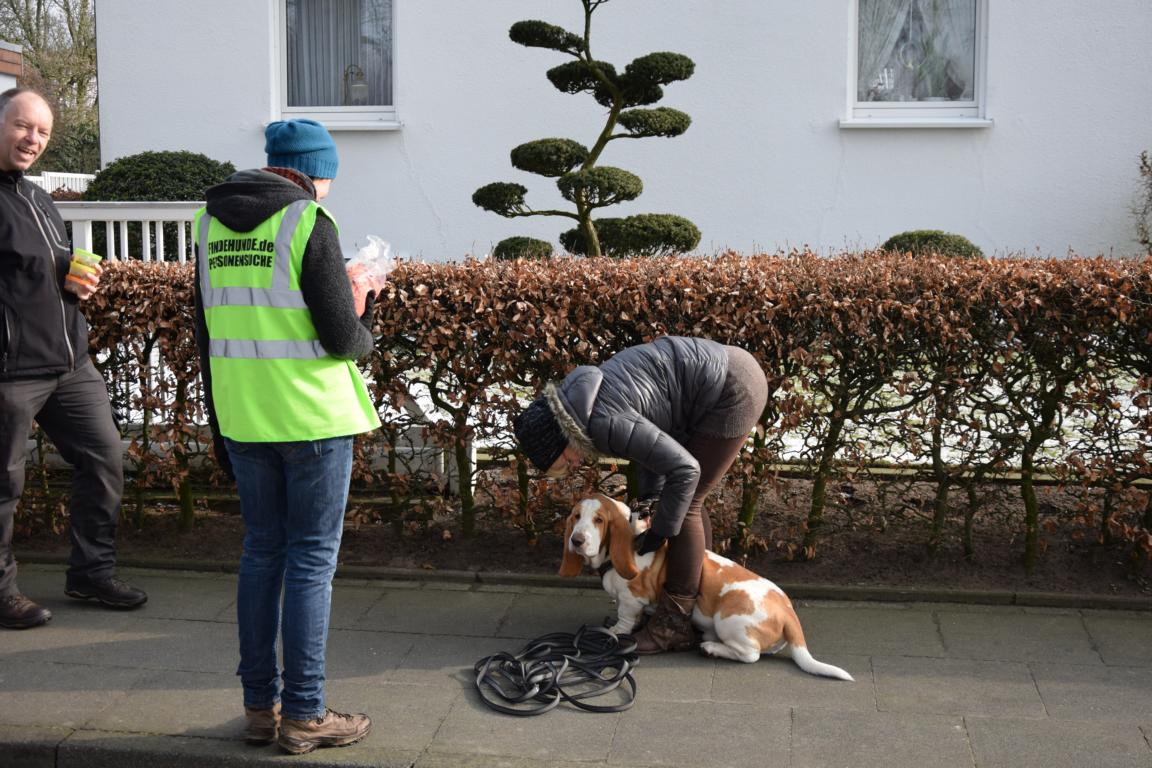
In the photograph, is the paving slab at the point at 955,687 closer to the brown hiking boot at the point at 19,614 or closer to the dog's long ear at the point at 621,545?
the dog's long ear at the point at 621,545

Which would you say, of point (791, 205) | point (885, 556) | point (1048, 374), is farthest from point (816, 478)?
point (791, 205)

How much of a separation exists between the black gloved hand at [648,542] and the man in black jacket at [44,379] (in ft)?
7.31

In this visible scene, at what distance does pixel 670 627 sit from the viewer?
15.9 ft

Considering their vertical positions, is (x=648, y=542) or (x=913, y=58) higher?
(x=913, y=58)

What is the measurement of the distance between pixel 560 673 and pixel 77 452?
233 centimetres

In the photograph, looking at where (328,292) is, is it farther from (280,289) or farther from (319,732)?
(319,732)

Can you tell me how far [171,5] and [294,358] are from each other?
1027cm

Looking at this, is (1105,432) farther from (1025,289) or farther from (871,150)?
(871,150)

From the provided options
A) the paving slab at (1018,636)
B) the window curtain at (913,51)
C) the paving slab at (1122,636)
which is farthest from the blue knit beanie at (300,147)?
the window curtain at (913,51)

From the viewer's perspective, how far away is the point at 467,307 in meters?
5.49

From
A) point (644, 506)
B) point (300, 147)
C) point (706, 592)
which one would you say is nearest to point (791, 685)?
point (706, 592)

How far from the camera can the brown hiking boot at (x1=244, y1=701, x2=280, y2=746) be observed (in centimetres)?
405

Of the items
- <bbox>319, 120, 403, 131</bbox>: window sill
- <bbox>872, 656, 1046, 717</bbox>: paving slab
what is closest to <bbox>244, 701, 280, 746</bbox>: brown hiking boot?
<bbox>872, 656, 1046, 717</bbox>: paving slab

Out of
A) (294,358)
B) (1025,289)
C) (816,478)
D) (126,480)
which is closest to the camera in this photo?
(294,358)
